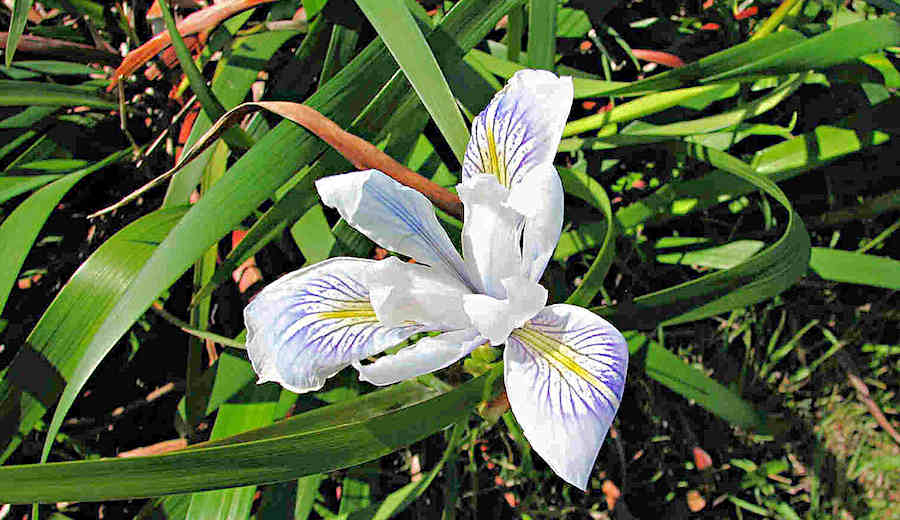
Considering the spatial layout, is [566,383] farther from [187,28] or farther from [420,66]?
[187,28]

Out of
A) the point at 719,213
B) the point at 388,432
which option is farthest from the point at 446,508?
the point at 719,213

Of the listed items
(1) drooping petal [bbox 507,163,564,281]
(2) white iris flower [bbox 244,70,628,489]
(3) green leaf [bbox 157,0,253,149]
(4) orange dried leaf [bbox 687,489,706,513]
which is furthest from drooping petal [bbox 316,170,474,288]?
(4) orange dried leaf [bbox 687,489,706,513]

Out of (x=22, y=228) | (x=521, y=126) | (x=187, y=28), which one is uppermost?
(x=187, y=28)

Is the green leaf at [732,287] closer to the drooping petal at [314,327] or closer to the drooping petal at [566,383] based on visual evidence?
the drooping petal at [566,383]

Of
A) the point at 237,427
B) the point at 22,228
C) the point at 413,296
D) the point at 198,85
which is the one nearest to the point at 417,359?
the point at 413,296

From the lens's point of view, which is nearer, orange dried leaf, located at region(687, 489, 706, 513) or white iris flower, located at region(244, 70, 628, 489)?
white iris flower, located at region(244, 70, 628, 489)

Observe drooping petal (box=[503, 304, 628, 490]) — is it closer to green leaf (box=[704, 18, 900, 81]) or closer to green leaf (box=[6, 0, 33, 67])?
green leaf (box=[704, 18, 900, 81])
